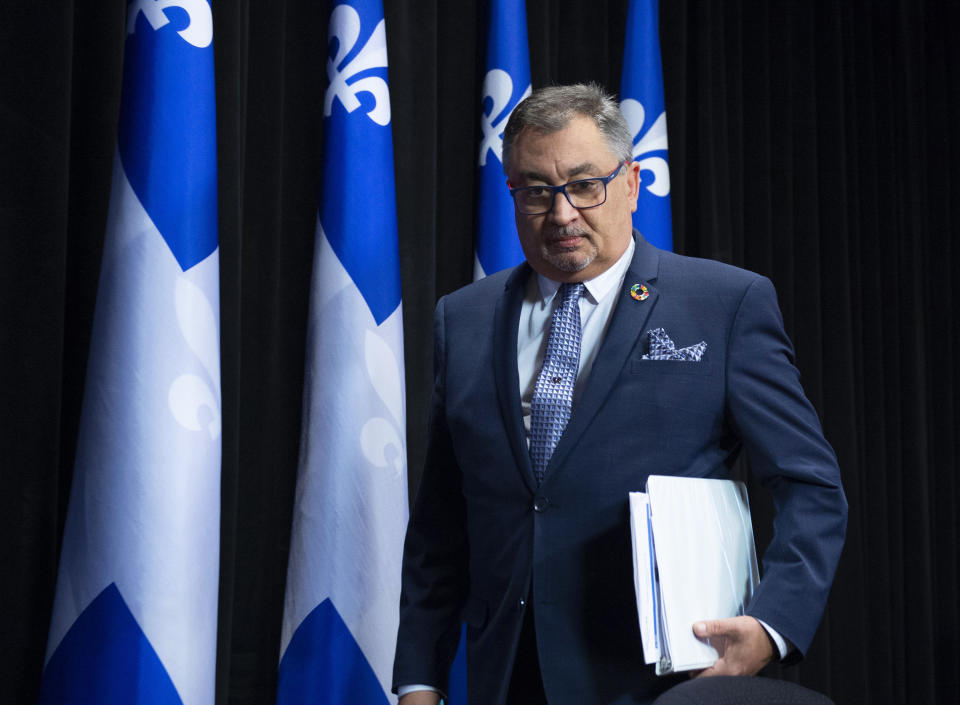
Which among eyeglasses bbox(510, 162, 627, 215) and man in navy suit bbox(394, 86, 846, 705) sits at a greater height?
eyeglasses bbox(510, 162, 627, 215)

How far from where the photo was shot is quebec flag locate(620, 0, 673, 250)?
302 centimetres

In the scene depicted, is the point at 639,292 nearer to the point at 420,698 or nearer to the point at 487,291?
the point at 487,291

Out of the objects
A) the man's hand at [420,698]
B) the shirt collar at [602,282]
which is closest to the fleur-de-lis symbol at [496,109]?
the shirt collar at [602,282]

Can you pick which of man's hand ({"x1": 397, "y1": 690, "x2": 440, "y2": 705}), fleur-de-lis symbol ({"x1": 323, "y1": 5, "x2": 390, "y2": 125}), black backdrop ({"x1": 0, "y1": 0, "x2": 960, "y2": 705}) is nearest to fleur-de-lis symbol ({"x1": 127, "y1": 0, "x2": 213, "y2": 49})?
black backdrop ({"x1": 0, "y1": 0, "x2": 960, "y2": 705})

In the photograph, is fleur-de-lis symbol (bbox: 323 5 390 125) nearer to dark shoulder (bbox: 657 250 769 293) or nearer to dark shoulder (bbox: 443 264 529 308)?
dark shoulder (bbox: 443 264 529 308)

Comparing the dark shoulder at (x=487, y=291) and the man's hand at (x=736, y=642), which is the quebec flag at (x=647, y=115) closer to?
the dark shoulder at (x=487, y=291)

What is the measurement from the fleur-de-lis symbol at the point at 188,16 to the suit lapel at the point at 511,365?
87 cm

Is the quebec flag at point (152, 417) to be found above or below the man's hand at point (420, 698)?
above

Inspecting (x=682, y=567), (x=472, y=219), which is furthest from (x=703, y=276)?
(x=472, y=219)

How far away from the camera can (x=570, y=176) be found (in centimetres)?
165

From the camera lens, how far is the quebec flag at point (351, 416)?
2.29 metres

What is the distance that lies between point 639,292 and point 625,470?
28 centimetres

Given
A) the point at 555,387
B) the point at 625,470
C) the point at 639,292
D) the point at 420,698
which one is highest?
the point at 639,292

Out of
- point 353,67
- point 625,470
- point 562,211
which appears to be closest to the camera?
point 625,470
